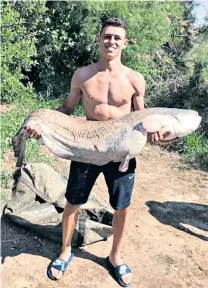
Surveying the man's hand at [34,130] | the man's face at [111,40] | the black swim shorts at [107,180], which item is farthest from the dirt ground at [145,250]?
the man's face at [111,40]

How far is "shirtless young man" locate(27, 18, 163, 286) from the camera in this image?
2617mm

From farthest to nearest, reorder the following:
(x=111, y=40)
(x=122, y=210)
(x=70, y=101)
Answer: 1. (x=122, y=210)
2. (x=70, y=101)
3. (x=111, y=40)

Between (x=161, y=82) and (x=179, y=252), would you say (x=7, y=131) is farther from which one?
(x=161, y=82)

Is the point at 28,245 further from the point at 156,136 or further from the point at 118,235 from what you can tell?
the point at 156,136

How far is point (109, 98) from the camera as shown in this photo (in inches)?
107

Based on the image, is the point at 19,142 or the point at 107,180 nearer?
the point at 19,142

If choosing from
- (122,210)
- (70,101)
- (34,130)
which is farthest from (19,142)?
(122,210)

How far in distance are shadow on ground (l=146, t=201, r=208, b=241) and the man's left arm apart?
5.67 ft

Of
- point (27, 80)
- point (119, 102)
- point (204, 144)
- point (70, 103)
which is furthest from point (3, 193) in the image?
point (27, 80)

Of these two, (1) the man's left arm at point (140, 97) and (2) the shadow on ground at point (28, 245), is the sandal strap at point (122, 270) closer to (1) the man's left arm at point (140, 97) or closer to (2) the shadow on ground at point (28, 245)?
(2) the shadow on ground at point (28, 245)

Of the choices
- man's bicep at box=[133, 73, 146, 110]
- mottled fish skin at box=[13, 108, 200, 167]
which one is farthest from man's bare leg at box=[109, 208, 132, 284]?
man's bicep at box=[133, 73, 146, 110]

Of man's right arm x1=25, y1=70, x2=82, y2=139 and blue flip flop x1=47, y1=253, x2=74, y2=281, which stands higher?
man's right arm x1=25, y1=70, x2=82, y2=139

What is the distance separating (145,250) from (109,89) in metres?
1.65

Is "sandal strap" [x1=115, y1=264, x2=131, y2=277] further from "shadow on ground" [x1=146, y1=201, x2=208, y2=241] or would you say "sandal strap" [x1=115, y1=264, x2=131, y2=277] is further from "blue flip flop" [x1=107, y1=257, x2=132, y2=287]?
"shadow on ground" [x1=146, y1=201, x2=208, y2=241]
